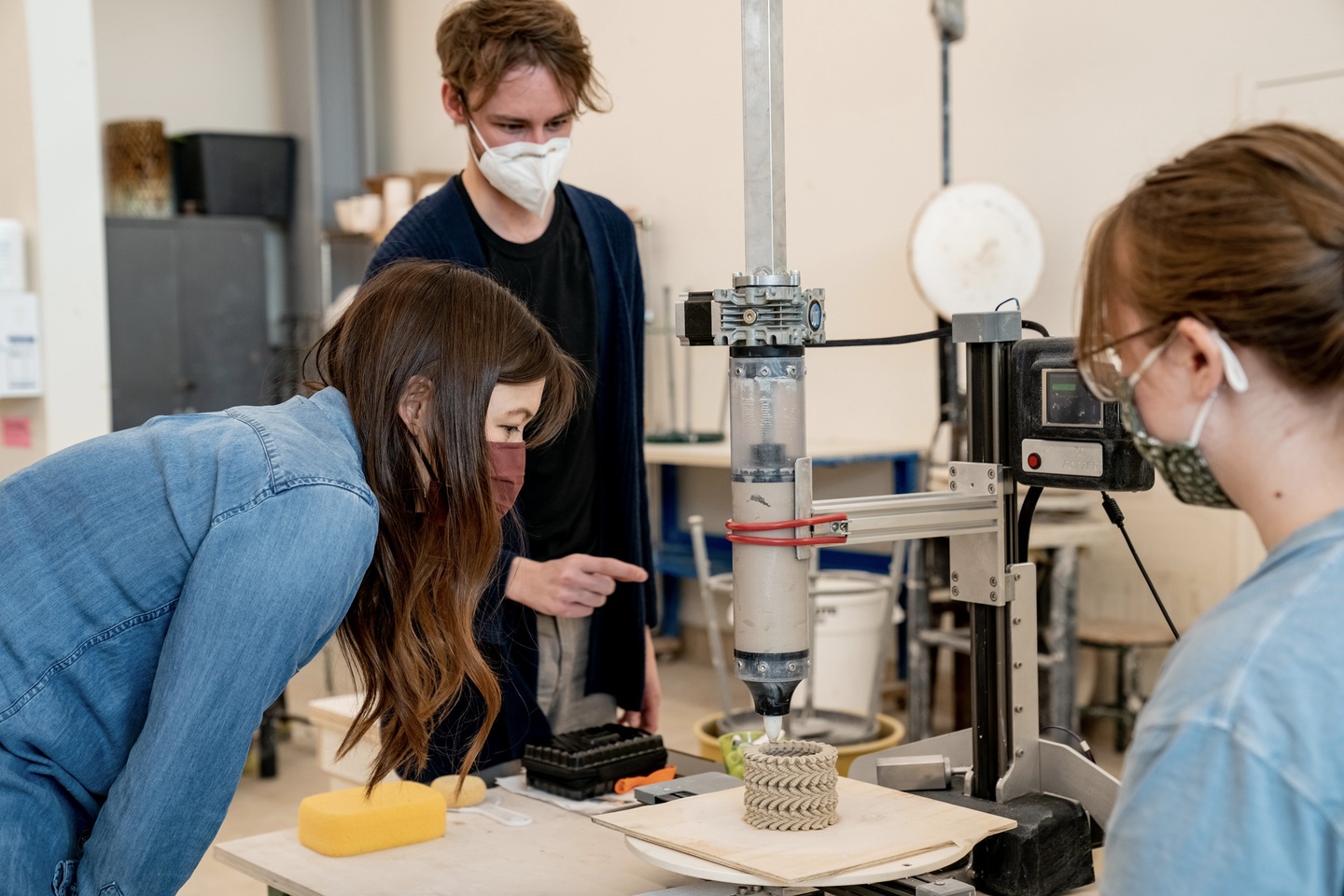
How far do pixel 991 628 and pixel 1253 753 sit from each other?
0.69 meters

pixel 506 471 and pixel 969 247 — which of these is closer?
pixel 506 471

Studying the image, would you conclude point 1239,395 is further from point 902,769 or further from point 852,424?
point 852,424

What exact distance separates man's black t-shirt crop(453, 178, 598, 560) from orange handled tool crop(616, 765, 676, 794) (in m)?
0.38

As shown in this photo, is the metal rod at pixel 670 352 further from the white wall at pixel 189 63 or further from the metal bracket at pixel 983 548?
the metal bracket at pixel 983 548

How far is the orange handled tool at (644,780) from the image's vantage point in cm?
150

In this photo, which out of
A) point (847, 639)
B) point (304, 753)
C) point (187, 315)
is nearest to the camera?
point (847, 639)

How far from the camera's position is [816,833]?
116 cm

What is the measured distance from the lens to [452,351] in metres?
1.14

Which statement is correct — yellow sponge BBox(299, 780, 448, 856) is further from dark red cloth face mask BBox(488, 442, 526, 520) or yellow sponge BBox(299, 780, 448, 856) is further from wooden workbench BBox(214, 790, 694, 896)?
dark red cloth face mask BBox(488, 442, 526, 520)

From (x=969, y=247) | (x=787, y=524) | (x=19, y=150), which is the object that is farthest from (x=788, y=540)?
(x=19, y=150)

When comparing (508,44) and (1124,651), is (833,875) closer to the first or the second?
(508,44)

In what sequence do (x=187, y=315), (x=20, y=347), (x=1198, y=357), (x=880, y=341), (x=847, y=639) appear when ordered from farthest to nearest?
(x=187, y=315)
(x=847, y=639)
(x=20, y=347)
(x=880, y=341)
(x=1198, y=357)

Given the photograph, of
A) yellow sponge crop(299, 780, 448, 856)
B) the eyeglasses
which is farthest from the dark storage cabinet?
the eyeglasses

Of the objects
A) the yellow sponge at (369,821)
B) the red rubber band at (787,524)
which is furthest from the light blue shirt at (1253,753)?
the yellow sponge at (369,821)
